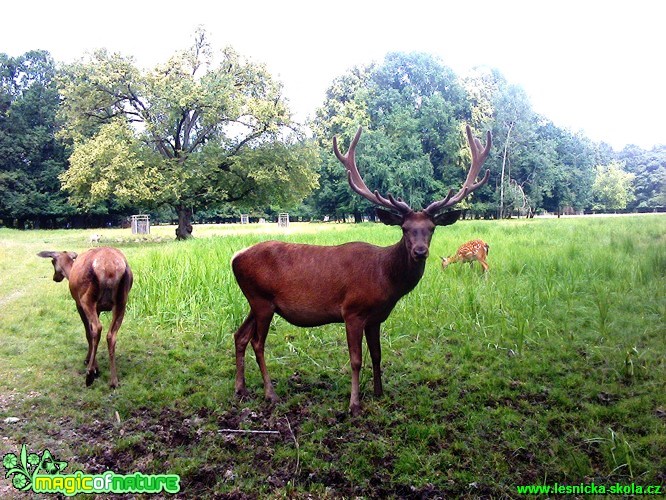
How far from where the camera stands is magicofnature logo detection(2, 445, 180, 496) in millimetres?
2069

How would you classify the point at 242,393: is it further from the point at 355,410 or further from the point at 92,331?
the point at 92,331

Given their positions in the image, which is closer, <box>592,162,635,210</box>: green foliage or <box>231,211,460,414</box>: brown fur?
<box>231,211,460,414</box>: brown fur

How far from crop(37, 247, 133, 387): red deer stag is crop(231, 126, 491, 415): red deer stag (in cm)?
99

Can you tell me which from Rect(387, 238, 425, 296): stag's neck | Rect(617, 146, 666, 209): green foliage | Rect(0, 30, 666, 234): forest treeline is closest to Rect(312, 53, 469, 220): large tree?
Rect(0, 30, 666, 234): forest treeline

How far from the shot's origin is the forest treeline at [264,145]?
23.1 ft

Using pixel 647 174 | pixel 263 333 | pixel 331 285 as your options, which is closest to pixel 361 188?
pixel 331 285

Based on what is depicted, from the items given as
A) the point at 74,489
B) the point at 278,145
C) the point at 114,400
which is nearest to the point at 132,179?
the point at 278,145

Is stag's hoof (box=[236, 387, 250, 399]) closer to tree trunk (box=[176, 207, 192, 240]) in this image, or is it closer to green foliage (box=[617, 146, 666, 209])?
green foliage (box=[617, 146, 666, 209])

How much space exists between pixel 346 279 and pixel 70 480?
183 cm

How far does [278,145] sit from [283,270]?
13.0 m

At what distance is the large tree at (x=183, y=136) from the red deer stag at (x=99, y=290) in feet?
33.8

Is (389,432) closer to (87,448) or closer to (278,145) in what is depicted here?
(87,448)

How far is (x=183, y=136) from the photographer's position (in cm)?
1596

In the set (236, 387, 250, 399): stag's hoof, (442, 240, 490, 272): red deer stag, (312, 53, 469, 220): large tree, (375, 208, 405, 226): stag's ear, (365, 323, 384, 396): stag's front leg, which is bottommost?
(236, 387, 250, 399): stag's hoof
